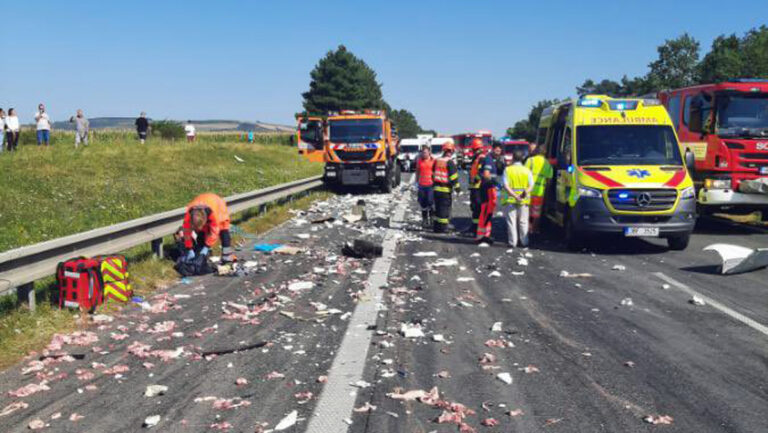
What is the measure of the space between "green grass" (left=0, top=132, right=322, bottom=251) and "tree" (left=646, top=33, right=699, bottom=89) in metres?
72.0

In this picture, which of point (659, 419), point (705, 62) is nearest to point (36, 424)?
point (659, 419)

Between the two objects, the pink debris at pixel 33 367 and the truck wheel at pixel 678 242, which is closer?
the pink debris at pixel 33 367

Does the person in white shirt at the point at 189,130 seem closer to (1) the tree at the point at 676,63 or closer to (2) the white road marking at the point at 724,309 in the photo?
(2) the white road marking at the point at 724,309

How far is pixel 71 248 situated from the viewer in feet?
23.1

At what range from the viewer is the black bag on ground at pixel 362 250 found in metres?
10.1

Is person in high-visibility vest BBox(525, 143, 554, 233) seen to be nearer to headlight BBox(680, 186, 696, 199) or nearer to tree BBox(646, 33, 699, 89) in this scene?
headlight BBox(680, 186, 696, 199)

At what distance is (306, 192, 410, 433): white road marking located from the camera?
13.0ft

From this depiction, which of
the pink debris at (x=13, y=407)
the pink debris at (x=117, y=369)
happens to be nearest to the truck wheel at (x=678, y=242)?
the pink debris at (x=117, y=369)

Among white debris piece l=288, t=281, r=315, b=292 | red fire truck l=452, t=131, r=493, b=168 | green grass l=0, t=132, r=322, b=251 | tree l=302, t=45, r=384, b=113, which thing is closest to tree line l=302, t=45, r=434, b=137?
tree l=302, t=45, r=384, b=113

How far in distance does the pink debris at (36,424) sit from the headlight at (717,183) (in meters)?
13.4

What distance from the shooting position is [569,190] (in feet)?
38.0

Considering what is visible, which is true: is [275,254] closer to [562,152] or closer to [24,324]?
[24,324]

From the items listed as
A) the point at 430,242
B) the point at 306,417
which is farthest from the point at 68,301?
the point at 430,242

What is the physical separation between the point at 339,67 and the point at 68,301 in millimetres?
90381
